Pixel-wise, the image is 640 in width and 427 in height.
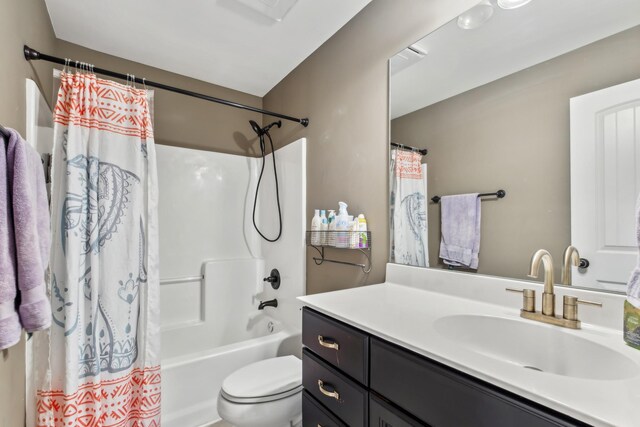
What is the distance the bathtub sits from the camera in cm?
161

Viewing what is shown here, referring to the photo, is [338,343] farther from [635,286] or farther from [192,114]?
[192,114]

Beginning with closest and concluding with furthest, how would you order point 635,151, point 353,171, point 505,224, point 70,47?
point 635,151
point 505,224
point 353,171
point 70,47

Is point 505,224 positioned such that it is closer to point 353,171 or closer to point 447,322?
point 447,322

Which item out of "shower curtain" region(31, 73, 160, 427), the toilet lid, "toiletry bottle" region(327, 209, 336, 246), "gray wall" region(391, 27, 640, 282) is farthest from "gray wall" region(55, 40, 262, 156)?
"gray wall" region(391, 27, 640, 282)

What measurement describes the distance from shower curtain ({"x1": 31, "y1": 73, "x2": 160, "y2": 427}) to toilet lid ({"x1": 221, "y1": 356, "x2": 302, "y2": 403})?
17.9 inches

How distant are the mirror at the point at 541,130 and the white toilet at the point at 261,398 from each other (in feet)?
3.08

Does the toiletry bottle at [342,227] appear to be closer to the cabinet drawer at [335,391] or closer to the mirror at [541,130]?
the mirror at [541,130]

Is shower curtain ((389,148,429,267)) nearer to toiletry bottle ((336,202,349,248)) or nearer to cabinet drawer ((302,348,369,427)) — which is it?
toiletry bottle ((336,202,349,248))

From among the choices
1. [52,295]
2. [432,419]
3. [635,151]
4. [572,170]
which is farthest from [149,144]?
[635,151]

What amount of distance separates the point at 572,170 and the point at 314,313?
99cm

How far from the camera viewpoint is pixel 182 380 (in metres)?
1.62

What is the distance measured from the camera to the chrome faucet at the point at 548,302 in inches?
32.1

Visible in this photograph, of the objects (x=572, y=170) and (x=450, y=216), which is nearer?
(x=572, y=170)

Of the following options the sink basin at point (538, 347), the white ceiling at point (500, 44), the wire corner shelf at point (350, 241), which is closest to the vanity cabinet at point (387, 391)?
the sink basin at point (538, 347)
